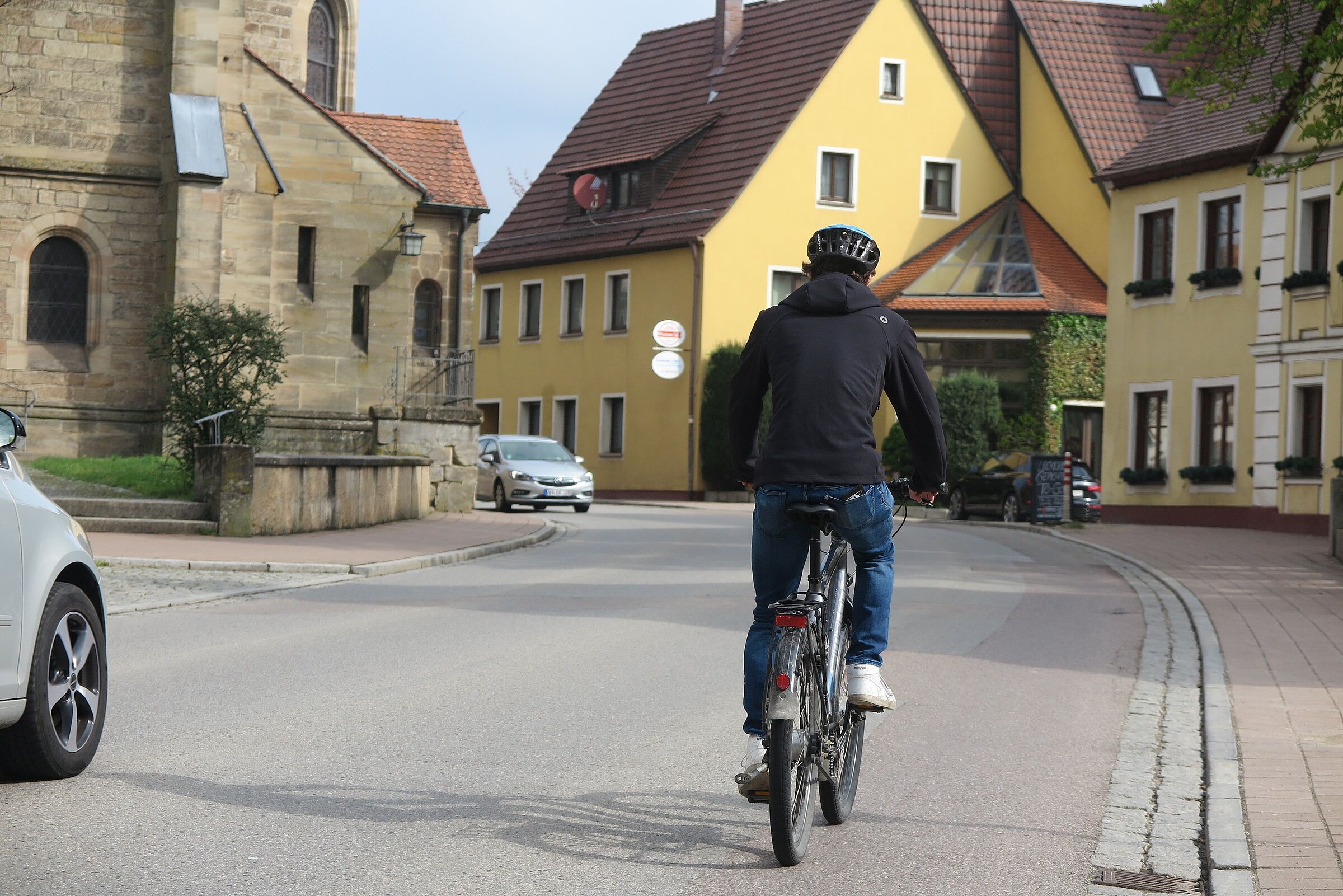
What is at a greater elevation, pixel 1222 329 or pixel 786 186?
pixel 786 186

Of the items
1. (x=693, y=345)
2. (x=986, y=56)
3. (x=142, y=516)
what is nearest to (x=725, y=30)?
(x=986, y=56)

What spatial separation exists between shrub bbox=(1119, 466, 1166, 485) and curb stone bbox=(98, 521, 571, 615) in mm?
16797

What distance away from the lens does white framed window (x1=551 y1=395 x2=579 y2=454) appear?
4838cm

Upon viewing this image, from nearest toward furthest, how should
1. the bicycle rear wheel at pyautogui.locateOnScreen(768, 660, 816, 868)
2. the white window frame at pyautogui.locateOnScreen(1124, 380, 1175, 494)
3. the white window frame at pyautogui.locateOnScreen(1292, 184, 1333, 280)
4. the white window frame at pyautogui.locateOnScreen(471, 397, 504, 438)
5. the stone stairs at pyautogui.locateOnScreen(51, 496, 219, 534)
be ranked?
1. the bicycle rear wheel at pyautogui.locateOnScreen(768, 660, 816, 868)
2. the stone stairs at pyautogui.locateOnScreen(51, 496, 219, 534)
3. the white window frame at pyautogui.locateOnScreen(1292, 184, 1333, 280)
4. the white window frame at pyautogui.locateOnScreen(1124, 380, 1175, 494)
5. the white window frame at pyautogui.locateOnScreen(471, 397, 504, 438)

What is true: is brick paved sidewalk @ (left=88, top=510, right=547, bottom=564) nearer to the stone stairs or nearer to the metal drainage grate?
the stone stairs

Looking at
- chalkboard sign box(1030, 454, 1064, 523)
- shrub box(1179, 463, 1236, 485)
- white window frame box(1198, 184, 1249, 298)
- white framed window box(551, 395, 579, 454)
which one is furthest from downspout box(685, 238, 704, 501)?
chalkboard sign box(1030, 454, 1064, 523)

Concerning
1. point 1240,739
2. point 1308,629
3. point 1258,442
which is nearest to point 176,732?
point 1240,739

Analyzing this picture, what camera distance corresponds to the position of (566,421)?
49000 millimetres

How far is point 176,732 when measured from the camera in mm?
7664

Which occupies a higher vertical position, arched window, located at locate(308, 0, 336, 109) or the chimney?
→ the chimney

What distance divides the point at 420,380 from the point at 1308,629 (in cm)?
2499

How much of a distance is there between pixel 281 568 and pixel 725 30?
118 ft

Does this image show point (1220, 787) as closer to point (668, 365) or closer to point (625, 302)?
point (668, 365)

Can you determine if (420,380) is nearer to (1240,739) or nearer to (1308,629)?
(1308,629)
